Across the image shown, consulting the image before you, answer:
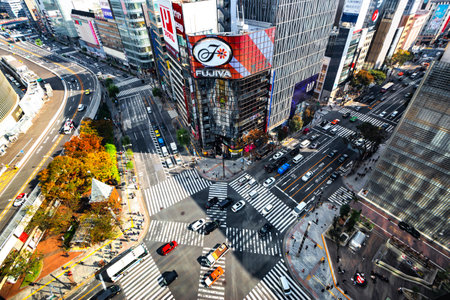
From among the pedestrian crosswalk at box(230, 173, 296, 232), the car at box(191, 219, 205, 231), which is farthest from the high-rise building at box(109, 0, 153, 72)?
the car at box(191, 219, 205, 231)

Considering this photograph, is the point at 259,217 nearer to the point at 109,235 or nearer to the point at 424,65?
the point at 109,235

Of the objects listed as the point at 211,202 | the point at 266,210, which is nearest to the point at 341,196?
the point at 266,210

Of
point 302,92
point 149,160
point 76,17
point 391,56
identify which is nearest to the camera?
point 149,160

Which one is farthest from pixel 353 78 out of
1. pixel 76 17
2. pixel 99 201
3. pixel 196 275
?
pixel 76 17

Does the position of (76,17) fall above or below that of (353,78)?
above

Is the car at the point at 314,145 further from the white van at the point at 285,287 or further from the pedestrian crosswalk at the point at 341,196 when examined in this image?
the white van at the point at 285,287

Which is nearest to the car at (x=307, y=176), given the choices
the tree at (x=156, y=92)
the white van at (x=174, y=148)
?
the white van at (x=174, y=148)
